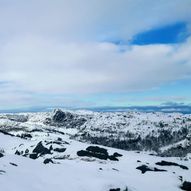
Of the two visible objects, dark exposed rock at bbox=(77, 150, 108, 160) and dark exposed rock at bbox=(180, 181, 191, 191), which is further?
dark exposed rock at bbox=(77, 150, 108, 160)

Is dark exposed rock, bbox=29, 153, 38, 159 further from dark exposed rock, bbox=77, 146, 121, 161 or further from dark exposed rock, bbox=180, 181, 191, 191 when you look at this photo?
dark exposed rock, bbox=180, 181, 191, 191

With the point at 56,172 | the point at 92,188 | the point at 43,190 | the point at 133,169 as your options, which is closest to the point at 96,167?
the point at 133,169

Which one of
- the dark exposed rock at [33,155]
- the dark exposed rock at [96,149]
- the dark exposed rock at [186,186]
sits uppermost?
the dark exposed rock at [96,149]

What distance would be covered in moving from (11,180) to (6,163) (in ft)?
42.0

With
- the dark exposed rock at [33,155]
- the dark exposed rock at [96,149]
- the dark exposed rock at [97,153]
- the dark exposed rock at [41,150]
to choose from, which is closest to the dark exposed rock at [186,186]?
the dark exposed rock at [97,153]

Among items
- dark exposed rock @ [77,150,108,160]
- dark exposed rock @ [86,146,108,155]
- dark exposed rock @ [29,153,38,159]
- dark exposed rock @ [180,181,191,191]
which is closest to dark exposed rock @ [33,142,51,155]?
dark exposed rock @ [29,153,38,159]

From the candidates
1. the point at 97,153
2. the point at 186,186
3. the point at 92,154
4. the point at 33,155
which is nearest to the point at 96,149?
the point at 97,153

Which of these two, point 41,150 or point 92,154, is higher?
point 92,154

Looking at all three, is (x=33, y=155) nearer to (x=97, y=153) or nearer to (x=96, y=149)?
(x=96, y=149)

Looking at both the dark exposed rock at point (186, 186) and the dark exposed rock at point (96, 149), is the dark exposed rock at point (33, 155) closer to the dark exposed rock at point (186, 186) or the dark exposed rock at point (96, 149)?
the dark exposed rock at point (96, 149)

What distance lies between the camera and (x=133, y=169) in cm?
10450

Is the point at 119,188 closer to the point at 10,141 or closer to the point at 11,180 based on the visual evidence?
the point at 11,180

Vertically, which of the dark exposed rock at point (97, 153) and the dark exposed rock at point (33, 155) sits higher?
the dark exposed rock at point (97, 153)

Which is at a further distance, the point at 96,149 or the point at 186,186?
the point at 96,149
